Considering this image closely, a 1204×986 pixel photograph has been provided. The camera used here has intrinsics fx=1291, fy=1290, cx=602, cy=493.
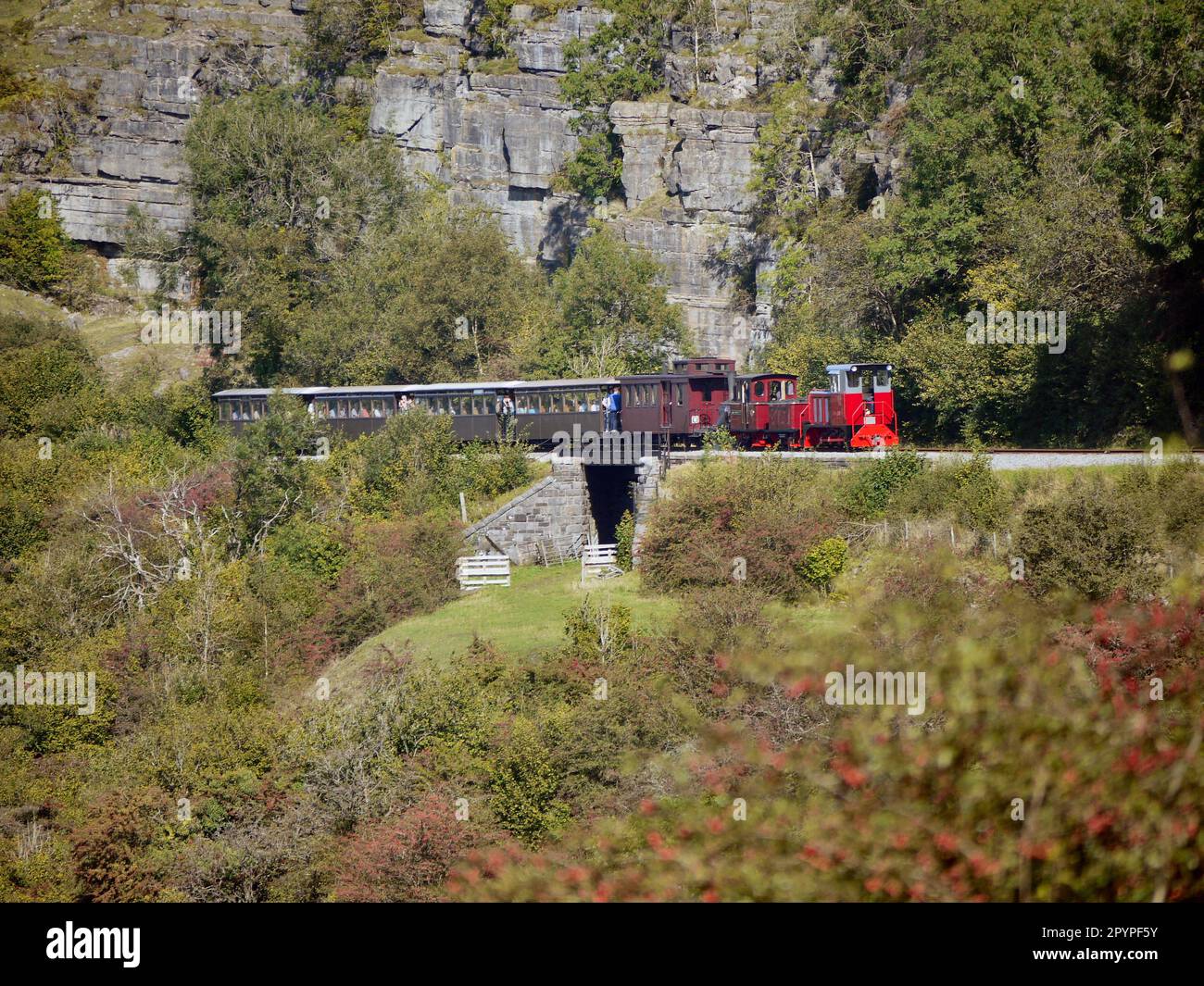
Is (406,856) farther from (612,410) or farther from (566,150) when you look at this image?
(566,150)

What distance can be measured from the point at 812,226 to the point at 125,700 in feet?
151

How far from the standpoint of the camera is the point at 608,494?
48.5 meters

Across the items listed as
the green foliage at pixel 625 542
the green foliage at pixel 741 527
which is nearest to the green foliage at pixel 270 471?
the green foliage at pixel 625 542

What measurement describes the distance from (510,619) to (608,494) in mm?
13019

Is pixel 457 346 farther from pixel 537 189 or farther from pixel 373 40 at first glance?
pixel 373 40

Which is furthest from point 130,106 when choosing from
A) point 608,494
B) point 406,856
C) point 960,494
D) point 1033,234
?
point 406,856

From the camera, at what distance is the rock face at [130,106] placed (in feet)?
293

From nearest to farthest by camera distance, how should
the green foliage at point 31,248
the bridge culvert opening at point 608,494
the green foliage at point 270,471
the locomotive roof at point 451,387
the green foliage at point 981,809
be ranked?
the green foliage at point 981,809 → the green foliage at point 270,471 → the bridge culvert opening at point 608,494 → the locomotive roof at point 451,387 → the green foliage at point 31,248

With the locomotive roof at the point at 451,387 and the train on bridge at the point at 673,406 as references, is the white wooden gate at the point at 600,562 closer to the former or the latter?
the train on bridge at the point at 673,406

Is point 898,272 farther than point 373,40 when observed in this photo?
No

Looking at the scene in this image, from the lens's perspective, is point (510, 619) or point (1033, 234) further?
point (1033, 234)

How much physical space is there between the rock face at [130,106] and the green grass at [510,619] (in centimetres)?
5776

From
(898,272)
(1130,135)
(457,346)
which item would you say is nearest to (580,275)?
(457,346)

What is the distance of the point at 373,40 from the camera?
322 feet
